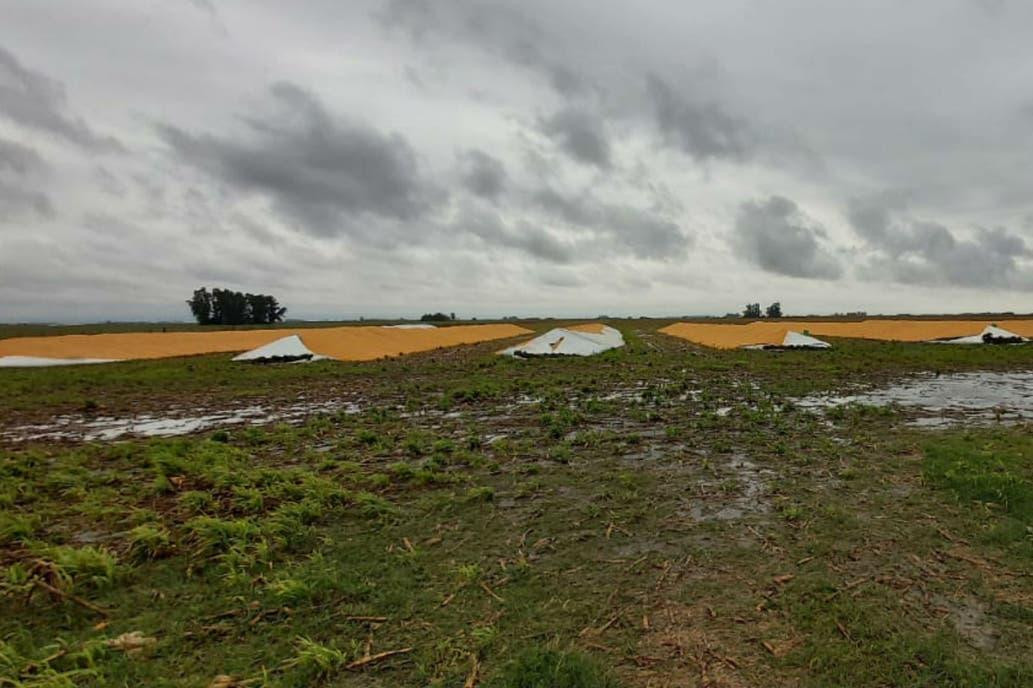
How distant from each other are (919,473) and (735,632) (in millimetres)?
5021

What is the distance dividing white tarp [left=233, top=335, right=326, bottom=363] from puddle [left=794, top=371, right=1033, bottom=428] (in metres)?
19.8

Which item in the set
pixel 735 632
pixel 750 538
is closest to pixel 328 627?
pixel 735 632

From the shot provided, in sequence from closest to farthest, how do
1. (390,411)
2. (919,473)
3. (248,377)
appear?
(919,473) < (390,411) < (248,377)

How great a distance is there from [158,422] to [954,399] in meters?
18.7

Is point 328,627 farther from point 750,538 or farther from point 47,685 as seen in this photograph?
point 750,538

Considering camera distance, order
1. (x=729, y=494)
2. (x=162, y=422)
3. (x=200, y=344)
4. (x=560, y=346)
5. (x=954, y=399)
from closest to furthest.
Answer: (x=729, y=494) → (x=162, y=422) → (x=954, y=399) → (x=560, y=346) → (x=200, y=344)

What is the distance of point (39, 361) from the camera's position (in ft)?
71.2

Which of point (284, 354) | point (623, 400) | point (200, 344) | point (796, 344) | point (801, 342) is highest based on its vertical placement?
point (200, 344)

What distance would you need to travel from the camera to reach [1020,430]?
345 inches

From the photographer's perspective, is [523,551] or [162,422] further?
[162,422]

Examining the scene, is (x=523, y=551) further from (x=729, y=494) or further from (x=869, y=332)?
(x=869, y=332)

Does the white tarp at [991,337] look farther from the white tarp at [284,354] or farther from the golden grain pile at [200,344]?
the white tarp at [284,354]

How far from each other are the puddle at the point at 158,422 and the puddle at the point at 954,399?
11.9 meters

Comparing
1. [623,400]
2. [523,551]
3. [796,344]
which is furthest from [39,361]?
[796,344]
